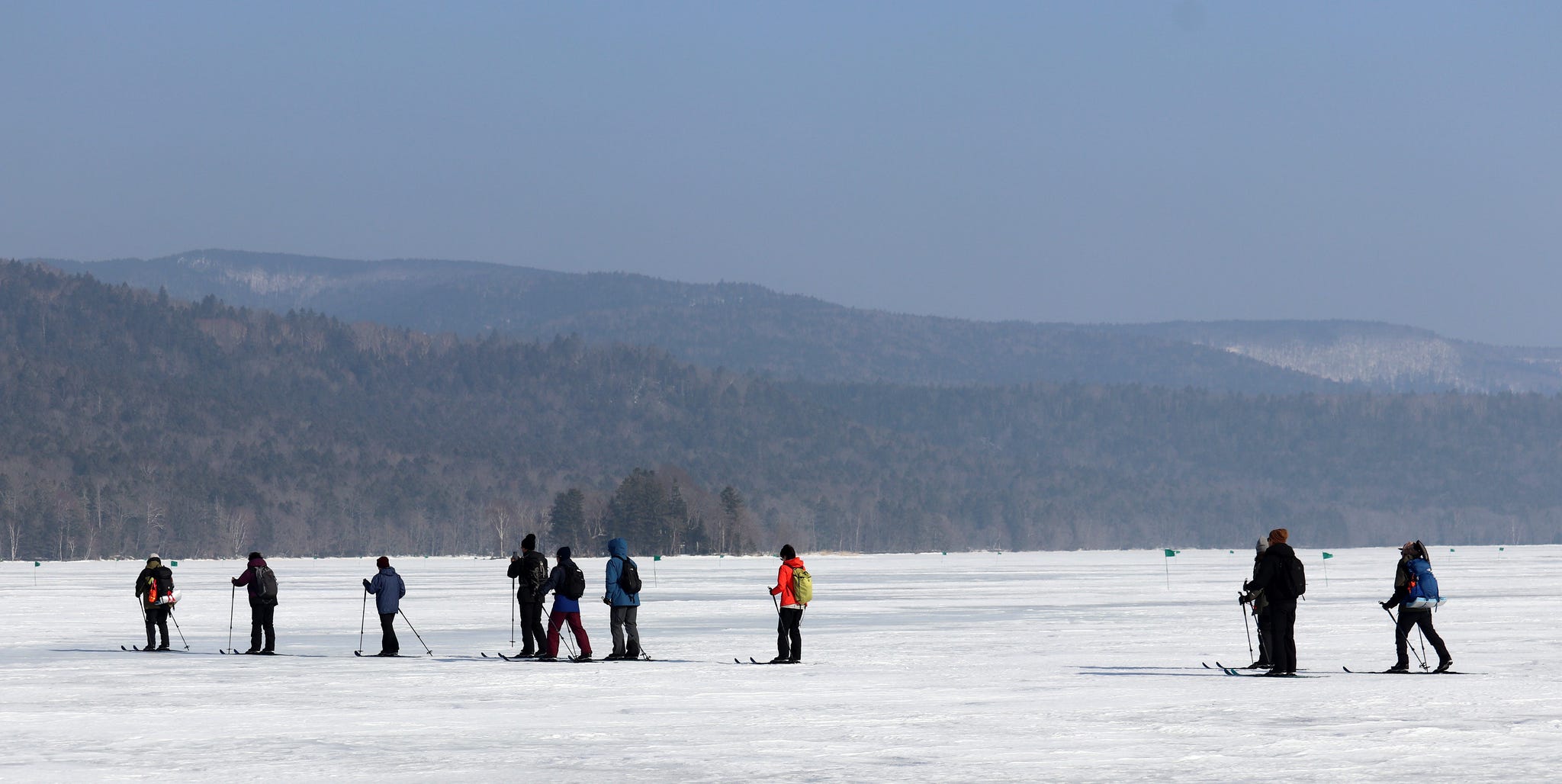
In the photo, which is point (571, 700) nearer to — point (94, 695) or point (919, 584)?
point (94, 695)

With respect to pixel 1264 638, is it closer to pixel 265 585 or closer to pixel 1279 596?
pixel 1279 596

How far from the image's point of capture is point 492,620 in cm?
4475

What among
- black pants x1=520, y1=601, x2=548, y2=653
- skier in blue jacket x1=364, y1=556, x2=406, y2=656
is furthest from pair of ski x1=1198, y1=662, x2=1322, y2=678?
skier in blue jacket x1=364, y1=556, x2=406, y2=656

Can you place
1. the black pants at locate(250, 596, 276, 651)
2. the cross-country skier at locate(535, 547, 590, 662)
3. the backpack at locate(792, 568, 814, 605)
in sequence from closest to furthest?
the backpack at locate(792, 568, 814, 605), the cross-country skier at locate(535, 547, 590, 662), the black pants at locate(250, 596, 276, 651)

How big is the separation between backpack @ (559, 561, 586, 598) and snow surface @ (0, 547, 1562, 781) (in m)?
1.09

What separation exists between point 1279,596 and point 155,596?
18348mm

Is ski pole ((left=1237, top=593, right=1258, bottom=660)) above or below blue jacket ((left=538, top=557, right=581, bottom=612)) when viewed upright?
below

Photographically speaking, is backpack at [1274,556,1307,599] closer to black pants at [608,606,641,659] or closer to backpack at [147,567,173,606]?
black pants at [608,606,641,659]

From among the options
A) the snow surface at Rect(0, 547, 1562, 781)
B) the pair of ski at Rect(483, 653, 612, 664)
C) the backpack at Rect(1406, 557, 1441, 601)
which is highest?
the backpack at Rect(1406, 557, 1441, 601)

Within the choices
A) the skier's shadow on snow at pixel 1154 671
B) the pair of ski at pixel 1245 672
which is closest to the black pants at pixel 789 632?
the skier's shadow on snow at pixel 1154 671

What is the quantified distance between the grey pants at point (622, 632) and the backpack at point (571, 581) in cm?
94

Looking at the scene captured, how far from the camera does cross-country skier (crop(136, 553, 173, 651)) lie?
33312mm

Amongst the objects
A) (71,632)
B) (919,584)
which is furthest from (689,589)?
(71,632)

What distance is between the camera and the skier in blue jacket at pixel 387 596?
3120cm
